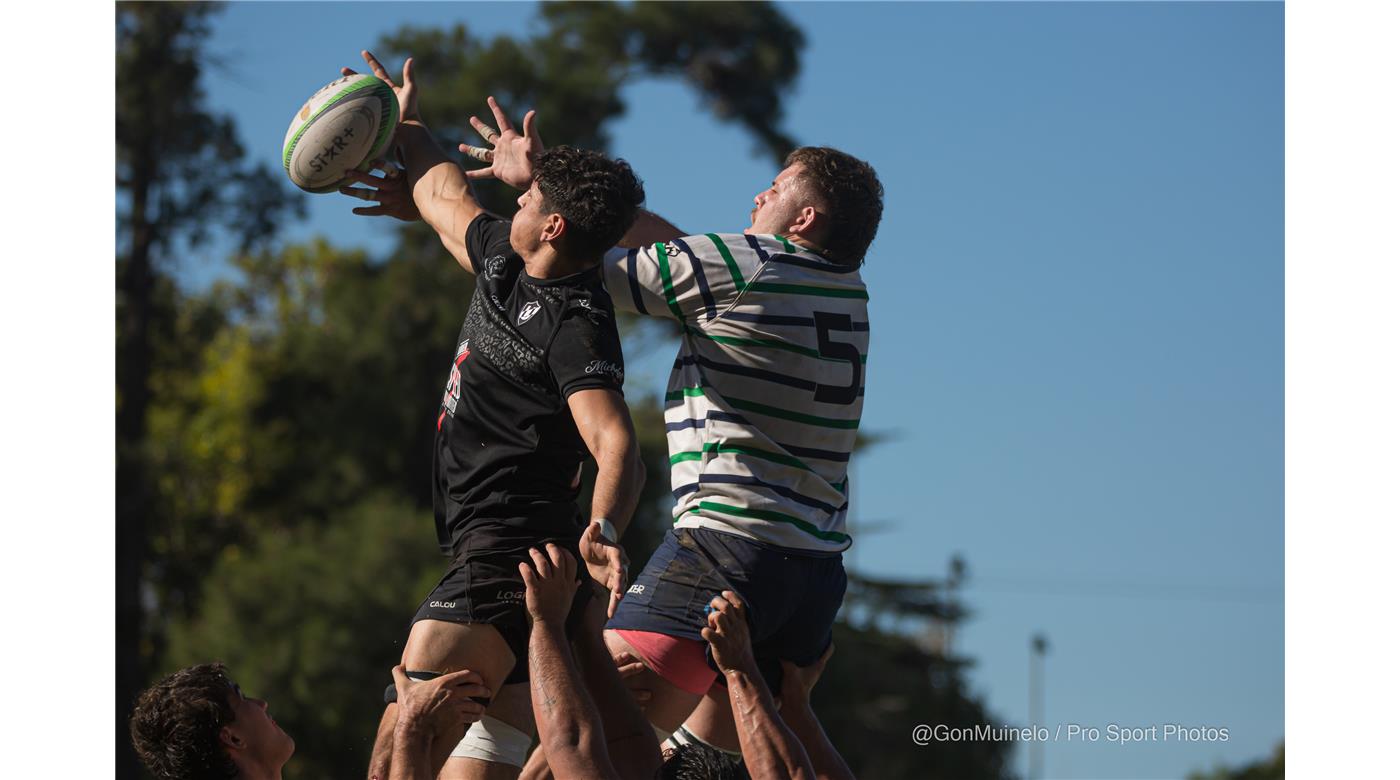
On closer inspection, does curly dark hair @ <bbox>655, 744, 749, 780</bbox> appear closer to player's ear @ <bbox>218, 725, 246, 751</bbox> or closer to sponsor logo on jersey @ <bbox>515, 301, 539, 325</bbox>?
player's ear @ <bbox>218, 725, 246, 751</bbox>

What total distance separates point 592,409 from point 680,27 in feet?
88.2

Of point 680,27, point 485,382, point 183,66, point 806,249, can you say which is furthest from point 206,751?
point 680,27

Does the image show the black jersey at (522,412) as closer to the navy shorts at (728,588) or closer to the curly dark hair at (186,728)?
the navy shorts at (728,588)

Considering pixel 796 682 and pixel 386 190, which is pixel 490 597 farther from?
pixel 386 190

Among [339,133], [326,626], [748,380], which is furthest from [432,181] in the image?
[326,626]

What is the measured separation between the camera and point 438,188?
5652 millimetres

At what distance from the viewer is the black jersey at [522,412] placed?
4.82m

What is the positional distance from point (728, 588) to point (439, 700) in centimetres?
89

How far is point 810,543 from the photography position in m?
5.04

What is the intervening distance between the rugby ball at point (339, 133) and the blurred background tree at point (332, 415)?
57.6 ft

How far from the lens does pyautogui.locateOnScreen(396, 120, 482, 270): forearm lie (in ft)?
18.0

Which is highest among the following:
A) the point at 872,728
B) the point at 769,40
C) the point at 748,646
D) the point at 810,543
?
the point at 769,40

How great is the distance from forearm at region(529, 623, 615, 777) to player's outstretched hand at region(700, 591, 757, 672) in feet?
1.38

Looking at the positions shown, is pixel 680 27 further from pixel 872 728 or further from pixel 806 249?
Result: pixel 806 249
